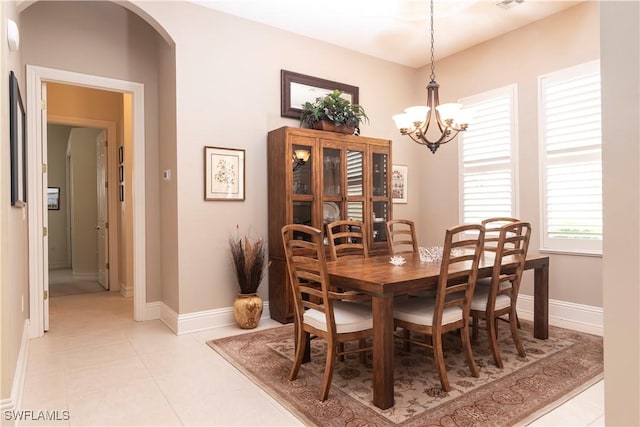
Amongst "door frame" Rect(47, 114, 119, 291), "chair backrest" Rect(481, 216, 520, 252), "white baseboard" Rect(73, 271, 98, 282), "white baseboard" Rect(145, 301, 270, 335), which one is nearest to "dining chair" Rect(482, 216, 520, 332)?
"chair backrest" Rect(481, 216, 520, 252)

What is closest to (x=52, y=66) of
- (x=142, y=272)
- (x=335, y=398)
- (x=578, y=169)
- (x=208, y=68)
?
(x=208, y=68)

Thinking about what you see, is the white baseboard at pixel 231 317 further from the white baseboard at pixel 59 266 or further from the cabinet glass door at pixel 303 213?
the white baseboard at pixel 59 266

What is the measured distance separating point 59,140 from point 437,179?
7.81m

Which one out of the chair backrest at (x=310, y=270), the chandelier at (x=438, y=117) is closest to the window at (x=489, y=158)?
the chandelier at (x=438, y=117)

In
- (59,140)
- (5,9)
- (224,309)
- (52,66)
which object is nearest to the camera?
(5,9)

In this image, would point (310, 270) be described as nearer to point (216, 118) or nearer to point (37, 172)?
A: point (216, 118)

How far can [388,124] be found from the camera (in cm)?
518

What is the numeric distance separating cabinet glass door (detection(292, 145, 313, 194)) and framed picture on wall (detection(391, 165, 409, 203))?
167 cm

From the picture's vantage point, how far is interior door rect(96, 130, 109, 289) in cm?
566

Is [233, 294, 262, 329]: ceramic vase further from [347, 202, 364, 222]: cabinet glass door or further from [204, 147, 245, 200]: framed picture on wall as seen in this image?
[347, 202, 364, 222]: cabinet glass door

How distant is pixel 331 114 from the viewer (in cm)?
413

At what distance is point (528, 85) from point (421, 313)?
311 centimetres

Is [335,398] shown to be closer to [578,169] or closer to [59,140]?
[578,169]

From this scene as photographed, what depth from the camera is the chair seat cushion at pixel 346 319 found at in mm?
2283
